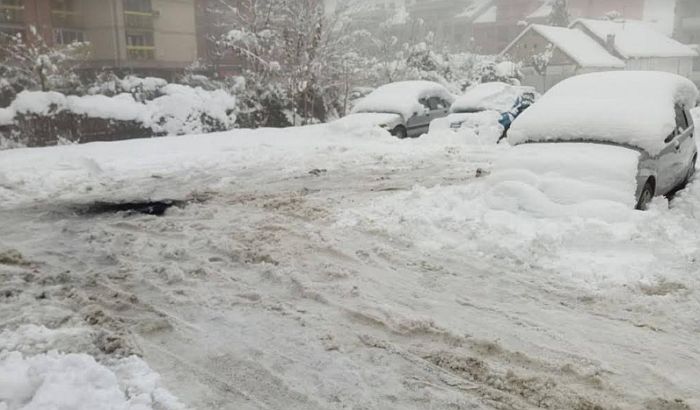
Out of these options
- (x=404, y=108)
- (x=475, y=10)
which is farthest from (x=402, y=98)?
(x=475, y=10)

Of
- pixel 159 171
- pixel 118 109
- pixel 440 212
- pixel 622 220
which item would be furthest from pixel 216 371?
pixel 118 109

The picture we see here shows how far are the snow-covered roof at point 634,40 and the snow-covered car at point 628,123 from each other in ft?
124

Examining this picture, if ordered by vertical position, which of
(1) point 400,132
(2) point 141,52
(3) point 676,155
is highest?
(2) point 141,52

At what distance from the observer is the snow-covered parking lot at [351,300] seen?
3318 millimetres

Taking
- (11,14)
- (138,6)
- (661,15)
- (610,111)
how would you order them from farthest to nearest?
1. (661,15)
2. (138,6)
3. (11,14)
4. (610,111)

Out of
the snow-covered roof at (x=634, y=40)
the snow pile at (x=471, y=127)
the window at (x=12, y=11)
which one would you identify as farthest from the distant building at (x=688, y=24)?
the window at (x=12, y=11)

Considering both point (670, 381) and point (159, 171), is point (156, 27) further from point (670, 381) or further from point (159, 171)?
point (670, 381)

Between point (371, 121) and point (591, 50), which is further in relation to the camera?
point (591, 50)

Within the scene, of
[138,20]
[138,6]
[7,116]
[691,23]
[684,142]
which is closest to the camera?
[684,142]

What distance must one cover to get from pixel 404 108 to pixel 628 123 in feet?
25.5

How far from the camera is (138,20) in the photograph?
3128cm

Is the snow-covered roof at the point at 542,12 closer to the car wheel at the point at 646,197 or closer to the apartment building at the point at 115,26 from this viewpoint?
the apartment building at the point at 115,26

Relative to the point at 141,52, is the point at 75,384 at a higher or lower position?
lower

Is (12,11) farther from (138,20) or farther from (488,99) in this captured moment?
(488,99)
